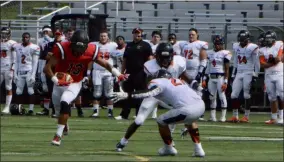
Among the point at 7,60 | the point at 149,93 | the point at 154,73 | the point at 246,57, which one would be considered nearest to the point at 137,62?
the point at 246,57

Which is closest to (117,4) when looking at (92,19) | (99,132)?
(92,19)

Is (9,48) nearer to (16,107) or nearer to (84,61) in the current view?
(16,107)

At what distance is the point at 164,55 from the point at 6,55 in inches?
429

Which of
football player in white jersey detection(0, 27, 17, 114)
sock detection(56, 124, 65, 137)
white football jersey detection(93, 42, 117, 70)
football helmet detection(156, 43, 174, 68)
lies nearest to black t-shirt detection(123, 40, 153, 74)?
white football jersey detection(93, 42, 117, 70)

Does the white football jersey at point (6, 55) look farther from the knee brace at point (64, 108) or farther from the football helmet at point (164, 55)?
the football helmet at point (164, 55)

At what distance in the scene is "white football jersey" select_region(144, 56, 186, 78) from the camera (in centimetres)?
1404

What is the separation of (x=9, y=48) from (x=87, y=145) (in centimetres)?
945

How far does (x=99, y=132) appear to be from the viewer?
59.7 feet

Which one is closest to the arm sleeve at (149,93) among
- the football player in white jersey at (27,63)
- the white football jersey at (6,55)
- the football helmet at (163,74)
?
the football helmet at (163,74)

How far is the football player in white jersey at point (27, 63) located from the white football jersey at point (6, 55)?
7.9 inches

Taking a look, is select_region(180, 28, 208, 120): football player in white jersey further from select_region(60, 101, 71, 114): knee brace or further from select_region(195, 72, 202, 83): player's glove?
select_region(60, 101, 71, 114): knee brace

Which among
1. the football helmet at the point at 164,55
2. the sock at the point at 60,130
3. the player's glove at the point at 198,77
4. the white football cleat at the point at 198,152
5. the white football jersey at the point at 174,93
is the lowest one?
the white football cleat at the point at 198,152

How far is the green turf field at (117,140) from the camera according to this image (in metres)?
13.3

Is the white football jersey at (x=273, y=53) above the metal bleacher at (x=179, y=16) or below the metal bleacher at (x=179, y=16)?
below
